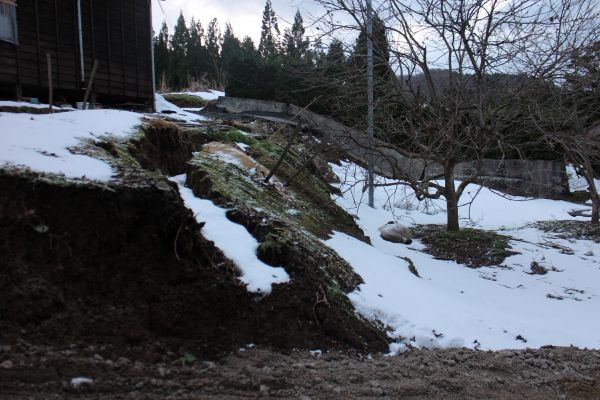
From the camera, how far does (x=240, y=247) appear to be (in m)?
3.90

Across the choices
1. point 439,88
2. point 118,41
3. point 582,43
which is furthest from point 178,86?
point 582,43

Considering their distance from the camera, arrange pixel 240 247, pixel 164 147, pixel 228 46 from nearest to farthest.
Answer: pixel 240 247 < pixel 164 147 < pixel 228 46

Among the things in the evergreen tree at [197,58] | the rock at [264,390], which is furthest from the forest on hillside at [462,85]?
the evergreen tree at [197,58]

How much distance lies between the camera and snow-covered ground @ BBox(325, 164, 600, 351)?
409cm

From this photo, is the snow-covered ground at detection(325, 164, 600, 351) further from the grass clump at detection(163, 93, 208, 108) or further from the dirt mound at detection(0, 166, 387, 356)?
the grass clump at detection(163, 93, 208, 108)

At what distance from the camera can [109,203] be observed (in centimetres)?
305

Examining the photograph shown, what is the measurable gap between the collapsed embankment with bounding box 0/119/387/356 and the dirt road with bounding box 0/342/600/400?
0.13m

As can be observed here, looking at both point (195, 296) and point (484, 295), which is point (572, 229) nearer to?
point (484, 295)

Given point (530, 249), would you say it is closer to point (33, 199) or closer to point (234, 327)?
point (234, 327)

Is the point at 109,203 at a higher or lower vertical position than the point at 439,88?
lower

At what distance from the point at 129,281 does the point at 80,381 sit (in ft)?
2.46

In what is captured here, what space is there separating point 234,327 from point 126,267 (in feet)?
2.58

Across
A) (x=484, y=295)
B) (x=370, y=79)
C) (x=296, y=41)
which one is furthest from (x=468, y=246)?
(x=296, y=41)

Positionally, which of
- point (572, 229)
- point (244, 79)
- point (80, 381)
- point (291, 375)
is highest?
point (244, 79)
